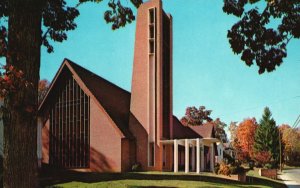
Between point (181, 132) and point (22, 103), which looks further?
point (181, 132)

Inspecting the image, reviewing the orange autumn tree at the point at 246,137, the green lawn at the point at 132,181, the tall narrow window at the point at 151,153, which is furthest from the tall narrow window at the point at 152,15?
the orange autumn tree at the point at 246,137

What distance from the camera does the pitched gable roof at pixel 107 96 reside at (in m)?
33.2

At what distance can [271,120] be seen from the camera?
6719 cm

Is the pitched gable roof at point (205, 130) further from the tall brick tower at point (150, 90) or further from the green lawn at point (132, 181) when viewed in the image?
the green lawn at point (132, 181)

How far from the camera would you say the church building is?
32.2 meters

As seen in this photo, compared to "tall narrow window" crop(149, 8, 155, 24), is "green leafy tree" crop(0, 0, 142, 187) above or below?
below

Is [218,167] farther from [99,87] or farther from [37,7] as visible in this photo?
[37,7]

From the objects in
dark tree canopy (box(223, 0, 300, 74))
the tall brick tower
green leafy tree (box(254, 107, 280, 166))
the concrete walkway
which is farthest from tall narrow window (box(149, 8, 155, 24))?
green leafy tree (box(254, 107, 280, 166))

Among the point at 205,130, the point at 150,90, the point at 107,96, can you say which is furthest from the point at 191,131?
the point at 107,96

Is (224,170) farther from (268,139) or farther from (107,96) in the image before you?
(268,139)

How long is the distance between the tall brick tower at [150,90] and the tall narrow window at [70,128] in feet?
15.3

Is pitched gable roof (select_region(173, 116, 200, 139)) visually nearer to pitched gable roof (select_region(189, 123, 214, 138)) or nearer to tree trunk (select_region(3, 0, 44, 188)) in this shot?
pitched gable roof (select_region(189, 123, 214, 138))

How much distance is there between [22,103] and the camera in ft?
18.9

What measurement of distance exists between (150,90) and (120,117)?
393 cm
